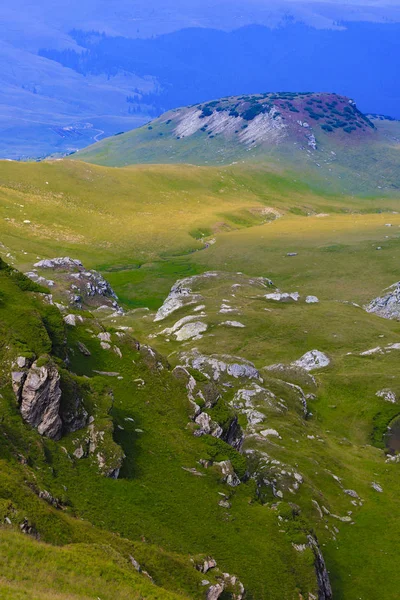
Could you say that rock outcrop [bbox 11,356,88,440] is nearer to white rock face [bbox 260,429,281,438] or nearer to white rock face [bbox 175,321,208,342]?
white rock face [bbox 260,429,281,438]

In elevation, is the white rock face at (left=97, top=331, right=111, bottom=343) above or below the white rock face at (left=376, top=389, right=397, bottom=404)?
above

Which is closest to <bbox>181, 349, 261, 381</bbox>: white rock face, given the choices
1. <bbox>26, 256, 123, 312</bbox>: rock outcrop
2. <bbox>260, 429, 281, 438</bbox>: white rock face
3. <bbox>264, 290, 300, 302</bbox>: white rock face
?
<bbox>260, 429, 281, 438</bbox>: white rock face

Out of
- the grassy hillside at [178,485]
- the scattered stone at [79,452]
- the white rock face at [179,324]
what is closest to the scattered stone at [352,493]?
the grassy hillside at [178,485]

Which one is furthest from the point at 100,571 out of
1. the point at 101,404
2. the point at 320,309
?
the point at 320,309

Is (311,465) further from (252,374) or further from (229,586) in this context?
(229,586)

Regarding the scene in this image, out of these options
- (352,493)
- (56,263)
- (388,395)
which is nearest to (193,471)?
(352,493)

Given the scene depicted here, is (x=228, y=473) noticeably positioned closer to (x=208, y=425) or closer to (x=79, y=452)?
(x=208, y=425)
